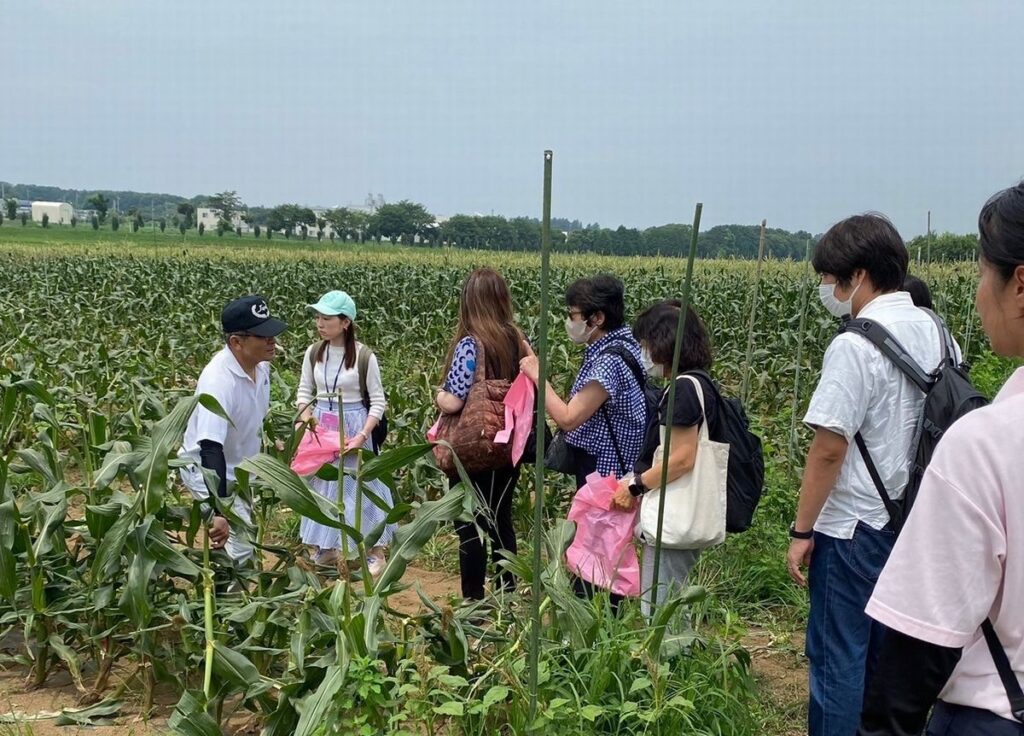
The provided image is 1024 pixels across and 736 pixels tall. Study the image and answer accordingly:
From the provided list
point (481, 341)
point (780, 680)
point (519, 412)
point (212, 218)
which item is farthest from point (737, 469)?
point (212, 218)

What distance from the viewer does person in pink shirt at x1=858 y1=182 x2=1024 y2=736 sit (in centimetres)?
115

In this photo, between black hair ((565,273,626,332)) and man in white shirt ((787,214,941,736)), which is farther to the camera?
black hair ((565,273,626,332))

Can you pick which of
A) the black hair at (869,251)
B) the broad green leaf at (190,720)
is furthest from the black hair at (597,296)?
the broad green leaf at (190,720)

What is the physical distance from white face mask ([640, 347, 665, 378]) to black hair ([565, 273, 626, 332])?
24 cm

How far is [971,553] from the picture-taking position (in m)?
1.17

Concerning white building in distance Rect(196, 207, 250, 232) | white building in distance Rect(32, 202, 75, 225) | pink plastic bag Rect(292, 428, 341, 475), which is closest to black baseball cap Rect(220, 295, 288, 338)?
pink plastic bag Rect(292, 428, 341, 475)

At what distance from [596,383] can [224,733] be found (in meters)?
1.86

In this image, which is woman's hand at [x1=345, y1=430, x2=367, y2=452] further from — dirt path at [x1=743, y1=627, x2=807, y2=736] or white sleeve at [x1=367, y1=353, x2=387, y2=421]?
dirt path at [x1=743, y1=627, x2=807, y2=736]

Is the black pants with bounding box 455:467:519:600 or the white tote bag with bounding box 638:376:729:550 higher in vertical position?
the white tote bag with bounding box 638:376:729:550

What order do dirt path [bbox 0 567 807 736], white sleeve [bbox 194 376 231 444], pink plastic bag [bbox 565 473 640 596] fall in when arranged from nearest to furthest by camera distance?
dirt path [bbox 0 567 807 736]
pink plastic bag [bbox 565 473 640 596]
white sleeve [bbox 194 376 231 444]

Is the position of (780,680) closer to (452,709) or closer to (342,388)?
(452,709)

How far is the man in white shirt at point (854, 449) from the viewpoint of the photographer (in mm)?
2387

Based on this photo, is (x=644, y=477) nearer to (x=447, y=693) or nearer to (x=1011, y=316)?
(x=447, y=693)

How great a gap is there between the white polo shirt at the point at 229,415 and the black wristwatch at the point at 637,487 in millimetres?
1530
